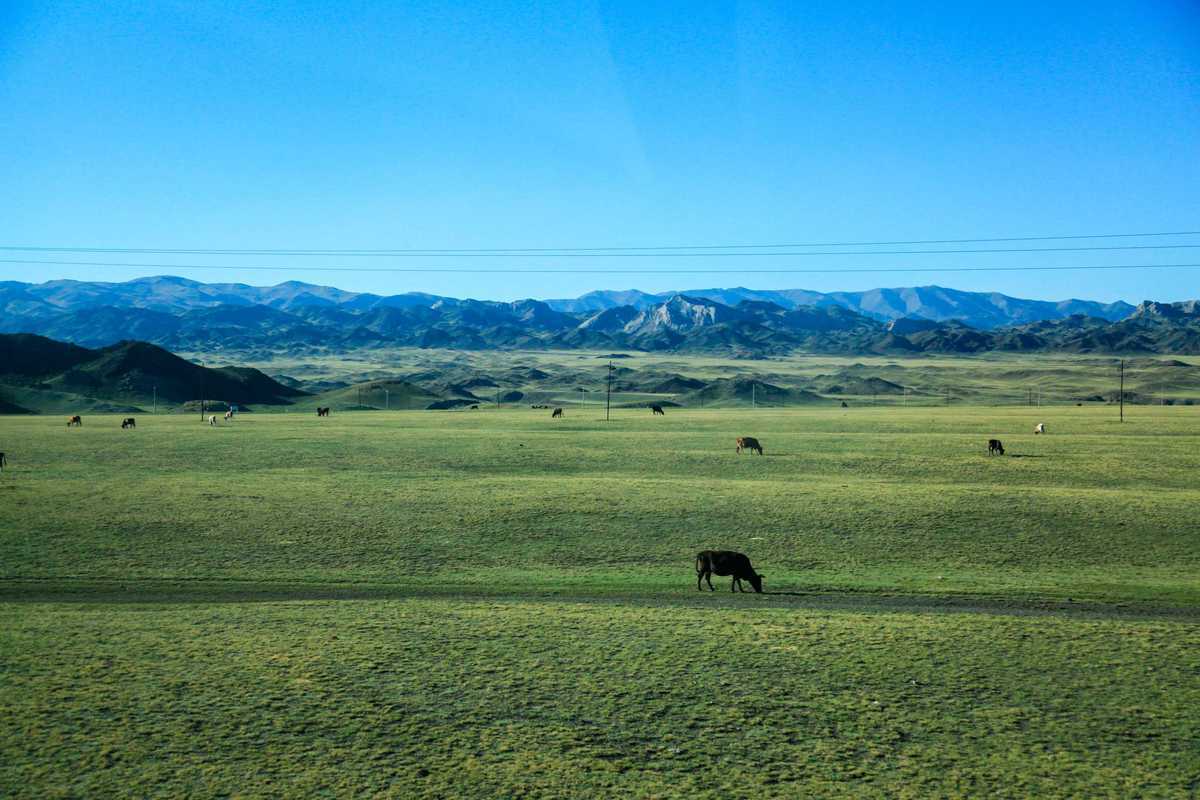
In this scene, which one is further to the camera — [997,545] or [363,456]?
[363,456]

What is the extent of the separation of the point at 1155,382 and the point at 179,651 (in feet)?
619

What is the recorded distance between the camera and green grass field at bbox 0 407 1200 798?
11977 millimetres

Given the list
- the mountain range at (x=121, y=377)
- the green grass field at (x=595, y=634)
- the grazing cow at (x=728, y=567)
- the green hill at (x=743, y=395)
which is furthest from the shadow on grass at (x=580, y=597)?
the green hill at (x=743, y=395)

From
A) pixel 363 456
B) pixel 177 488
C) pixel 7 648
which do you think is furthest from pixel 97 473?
pixel 7 648

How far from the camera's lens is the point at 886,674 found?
15727 millimetres

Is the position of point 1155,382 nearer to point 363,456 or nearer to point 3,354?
point 363,456

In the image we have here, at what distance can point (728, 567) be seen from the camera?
2303 centimetres

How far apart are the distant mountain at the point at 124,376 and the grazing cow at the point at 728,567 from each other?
4710 inches

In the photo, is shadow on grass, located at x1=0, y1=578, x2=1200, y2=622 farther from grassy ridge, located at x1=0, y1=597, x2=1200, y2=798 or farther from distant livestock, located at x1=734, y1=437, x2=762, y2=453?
distant livestock, located at x1=734, y1=437, x2=762, y2=453

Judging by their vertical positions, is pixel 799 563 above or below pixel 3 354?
below

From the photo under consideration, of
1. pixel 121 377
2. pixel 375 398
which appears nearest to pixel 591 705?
pixel 375 398

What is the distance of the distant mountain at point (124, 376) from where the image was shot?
128875mm

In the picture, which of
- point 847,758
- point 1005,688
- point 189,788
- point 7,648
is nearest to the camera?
point 189,788

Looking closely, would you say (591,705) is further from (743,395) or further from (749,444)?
(743,395)
